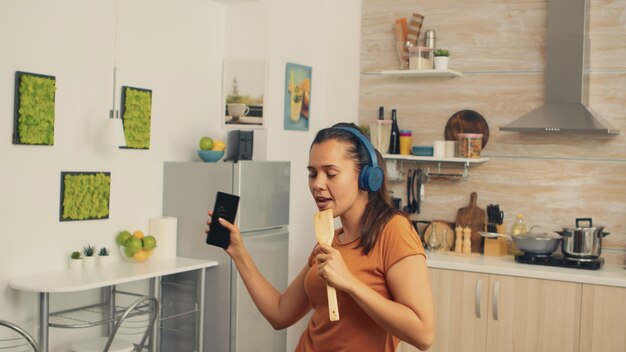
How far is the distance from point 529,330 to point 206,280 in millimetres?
1855

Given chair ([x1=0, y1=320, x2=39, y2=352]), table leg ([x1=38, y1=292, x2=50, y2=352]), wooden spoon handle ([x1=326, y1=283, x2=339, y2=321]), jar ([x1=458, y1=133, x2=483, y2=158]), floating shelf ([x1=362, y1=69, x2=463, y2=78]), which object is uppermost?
floating shelf ([x1=362, y1=69, x2=463, y2=78])

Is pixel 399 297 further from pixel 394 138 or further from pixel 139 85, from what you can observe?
pixel 394 138

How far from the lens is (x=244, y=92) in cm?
482

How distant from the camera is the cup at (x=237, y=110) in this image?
15.7 feet

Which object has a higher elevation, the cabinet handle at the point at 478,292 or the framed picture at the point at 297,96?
the framed picture at the point at 297,96

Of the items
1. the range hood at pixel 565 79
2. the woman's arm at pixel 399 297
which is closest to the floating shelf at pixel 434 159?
the range hood at pixel 565 79

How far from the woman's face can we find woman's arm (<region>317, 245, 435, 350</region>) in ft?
0.66

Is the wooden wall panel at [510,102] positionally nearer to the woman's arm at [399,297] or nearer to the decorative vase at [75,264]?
the decorative vase at [75,264]

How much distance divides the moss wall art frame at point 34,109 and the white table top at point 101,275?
66 centimetres

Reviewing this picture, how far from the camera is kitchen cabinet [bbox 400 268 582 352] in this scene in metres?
4.18

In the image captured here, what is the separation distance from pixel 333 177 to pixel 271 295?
0.47m

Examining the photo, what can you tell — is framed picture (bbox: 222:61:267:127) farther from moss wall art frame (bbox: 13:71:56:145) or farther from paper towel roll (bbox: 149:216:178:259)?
moss wall art frame (bbox: 13:71:56:145)

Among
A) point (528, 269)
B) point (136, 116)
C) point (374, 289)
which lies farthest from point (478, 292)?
point (374, 289)

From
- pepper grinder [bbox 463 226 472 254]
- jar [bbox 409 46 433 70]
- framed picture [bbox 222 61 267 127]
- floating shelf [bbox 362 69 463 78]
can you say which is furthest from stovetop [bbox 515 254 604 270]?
framed picture [bbox 222 61 267 127]
